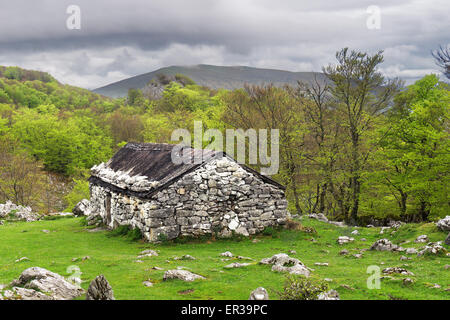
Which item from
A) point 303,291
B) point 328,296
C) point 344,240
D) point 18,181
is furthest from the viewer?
point 18,181

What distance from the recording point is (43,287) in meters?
8.46

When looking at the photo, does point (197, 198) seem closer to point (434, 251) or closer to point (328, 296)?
point (434, 251)

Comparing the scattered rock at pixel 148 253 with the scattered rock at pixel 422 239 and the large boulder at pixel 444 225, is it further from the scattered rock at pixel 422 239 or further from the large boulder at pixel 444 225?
the large boulder at pixel 444 225

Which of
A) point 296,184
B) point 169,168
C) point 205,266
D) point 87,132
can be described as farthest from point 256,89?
point 87,132

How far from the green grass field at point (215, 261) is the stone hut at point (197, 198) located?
0.74 metres

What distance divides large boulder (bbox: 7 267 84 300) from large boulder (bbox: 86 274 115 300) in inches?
42.4

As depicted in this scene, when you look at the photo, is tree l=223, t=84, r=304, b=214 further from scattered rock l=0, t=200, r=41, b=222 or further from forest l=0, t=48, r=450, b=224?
scattered rock l=0, t=200, r=41, b=222

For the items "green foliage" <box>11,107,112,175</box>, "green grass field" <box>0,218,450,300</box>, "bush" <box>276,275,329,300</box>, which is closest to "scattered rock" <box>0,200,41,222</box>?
"green grass field" <box>0,218,450,300</box>

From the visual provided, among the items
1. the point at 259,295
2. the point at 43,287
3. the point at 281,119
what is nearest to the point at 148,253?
the point at 43,287

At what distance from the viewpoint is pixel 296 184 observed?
103ft

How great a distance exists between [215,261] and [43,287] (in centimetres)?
642

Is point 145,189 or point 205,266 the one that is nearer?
point 205,266
